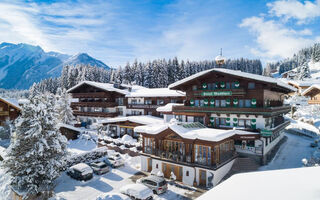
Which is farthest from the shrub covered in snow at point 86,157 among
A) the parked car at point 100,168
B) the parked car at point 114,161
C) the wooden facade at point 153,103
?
the wooden facade at point 153,103

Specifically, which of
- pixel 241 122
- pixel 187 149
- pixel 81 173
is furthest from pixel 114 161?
pixel 241 122

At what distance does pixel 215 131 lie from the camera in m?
23.5

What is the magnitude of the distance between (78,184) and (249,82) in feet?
84.0

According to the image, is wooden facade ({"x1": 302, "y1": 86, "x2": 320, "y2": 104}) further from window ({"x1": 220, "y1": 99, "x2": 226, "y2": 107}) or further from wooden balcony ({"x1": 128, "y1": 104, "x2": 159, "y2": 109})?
A: wooden balcony ({"x1": 128, "y1": 104, "x2": 159, "y2": 109})

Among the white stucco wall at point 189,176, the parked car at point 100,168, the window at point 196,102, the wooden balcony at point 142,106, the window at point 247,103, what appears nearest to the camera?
the white stucco wall at point 189,176

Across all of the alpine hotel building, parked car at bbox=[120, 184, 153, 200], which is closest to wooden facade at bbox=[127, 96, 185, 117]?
the alpine hotel building

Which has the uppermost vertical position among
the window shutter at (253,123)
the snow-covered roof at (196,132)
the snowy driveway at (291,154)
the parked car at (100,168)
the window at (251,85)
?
the window at (251,85)

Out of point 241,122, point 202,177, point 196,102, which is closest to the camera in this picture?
point 202,177

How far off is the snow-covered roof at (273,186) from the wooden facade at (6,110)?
4443cm

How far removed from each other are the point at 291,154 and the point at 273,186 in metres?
30.2

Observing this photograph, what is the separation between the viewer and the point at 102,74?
101625 mm

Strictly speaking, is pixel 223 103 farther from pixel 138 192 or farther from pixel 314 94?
pixel 314 94

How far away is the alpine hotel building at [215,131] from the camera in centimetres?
2158

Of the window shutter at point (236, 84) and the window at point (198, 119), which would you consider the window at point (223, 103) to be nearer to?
the window shutter at point (236, 84)
